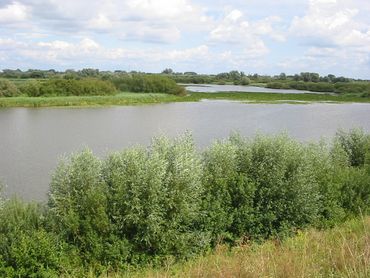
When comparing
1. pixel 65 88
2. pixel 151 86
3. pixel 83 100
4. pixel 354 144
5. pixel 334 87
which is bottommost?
pixel 83 100

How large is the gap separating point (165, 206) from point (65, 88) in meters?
58.7

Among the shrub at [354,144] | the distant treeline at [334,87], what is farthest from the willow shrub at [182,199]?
the distant treeline at [334,87]

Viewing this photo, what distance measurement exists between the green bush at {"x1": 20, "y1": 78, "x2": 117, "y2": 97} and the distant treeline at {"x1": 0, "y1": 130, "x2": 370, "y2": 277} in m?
54.5

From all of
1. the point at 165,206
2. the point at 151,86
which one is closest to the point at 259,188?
the point at 165,206

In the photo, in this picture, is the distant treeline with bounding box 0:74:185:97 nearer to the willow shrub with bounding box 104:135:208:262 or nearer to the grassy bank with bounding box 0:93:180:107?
the grassy bank with bounding box 0:93:180:107

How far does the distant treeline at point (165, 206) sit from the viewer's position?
10102 mm

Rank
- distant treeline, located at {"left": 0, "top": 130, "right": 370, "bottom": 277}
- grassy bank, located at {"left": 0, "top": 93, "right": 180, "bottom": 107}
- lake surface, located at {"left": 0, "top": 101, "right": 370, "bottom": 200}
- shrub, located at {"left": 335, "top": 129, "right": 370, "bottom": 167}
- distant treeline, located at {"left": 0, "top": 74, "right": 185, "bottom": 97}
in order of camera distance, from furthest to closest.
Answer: distant treeline, located at {"left": 0, "top": 74, "right": 185, "bottom": 97}, grassy bank, located at {"left": 0, "top": 93, "right": 180, "bottom": 107}, lake surface, located at {"left": 0, "top": 101, "right": 370, "bottom": 200}, shrub, located at {"left": 335, "top": 129, "right": 370, "bottom": 167}, distant treeline, located at {"left": 0, "top": 130, "right": 370, "bottom": 277}

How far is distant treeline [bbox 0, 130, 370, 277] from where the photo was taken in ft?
33.1

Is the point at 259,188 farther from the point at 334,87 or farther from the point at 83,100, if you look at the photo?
the point at 334,87

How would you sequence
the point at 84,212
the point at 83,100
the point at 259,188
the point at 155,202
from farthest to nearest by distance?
the point at 83,100
the point at 259,188
the point at 155,202
the point at 84,212

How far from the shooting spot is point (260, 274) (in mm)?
4543

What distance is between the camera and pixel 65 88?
66688 mm

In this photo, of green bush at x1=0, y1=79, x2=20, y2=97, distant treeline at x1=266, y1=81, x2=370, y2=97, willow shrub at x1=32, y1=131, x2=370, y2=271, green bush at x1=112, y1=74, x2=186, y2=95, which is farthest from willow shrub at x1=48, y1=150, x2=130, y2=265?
distant treeline at x1=266, y1=81, x2=370, y2=97

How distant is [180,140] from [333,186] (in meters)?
4.99
